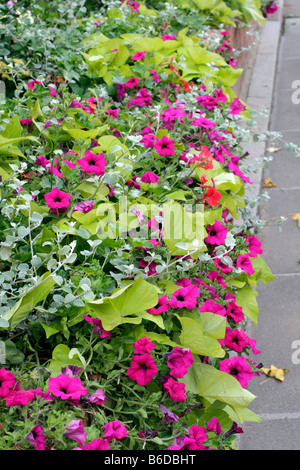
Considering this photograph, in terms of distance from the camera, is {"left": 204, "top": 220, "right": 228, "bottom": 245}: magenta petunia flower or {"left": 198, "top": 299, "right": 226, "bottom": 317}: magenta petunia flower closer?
{"left": 198, "top": 299, "right": 226, "bottom": 317}: magenta petunia flower

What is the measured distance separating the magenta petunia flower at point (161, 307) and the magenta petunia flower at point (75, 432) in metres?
0.48

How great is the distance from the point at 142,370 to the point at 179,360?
0.14 m

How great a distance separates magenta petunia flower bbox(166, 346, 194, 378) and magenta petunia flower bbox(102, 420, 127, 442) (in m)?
0.25

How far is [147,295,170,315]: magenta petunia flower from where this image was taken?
182cm

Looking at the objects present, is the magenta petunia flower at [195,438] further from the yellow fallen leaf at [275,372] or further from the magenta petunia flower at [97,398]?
the yellow fallen leaf at [275,372]

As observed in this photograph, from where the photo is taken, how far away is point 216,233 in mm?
2268

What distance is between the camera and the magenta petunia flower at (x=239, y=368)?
1907mm

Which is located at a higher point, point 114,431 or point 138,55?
point 138,55

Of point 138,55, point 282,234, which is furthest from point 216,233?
point 282,234

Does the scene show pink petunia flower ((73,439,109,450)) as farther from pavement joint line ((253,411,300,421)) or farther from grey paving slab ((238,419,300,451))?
pavement joint line ((253,411,300,421))

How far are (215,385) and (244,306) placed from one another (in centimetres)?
62

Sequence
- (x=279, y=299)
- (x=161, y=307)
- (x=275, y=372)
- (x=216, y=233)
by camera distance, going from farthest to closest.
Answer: (x=279, y=299), (x=275, y=372), (x=216, y=233), (x=161, y=307)

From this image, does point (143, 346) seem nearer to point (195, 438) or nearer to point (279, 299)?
point (195, 438)

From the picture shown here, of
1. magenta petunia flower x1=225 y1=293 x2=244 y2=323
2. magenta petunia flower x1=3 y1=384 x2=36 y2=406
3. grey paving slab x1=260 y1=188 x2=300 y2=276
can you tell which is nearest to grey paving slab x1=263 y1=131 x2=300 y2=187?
grey paving slab x1=260 y1=188 x2=300 y2=276
